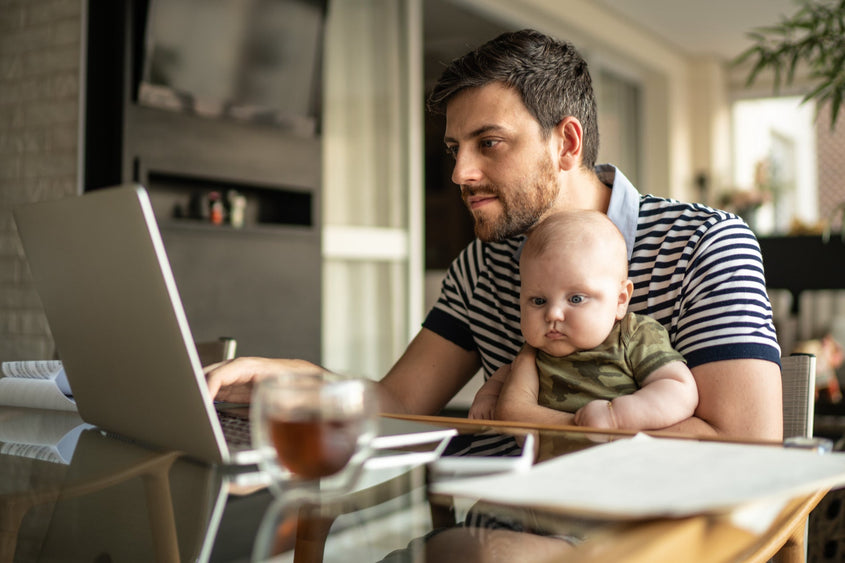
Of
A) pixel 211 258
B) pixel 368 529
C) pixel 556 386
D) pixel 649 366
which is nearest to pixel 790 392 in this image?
pixel 649 366

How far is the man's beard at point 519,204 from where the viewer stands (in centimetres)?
149

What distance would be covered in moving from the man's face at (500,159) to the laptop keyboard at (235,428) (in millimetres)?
639

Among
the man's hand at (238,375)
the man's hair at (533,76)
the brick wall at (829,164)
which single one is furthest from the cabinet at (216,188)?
the brick wall at (829,164)

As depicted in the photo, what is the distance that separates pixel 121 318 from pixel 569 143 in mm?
982

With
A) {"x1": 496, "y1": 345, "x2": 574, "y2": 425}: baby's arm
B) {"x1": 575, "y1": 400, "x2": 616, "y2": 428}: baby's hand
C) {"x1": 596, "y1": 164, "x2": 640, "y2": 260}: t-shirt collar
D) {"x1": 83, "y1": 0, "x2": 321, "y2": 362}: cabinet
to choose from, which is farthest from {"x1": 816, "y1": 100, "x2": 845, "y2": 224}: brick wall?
{"x1": 575, "y1": 400, "x2": 616, "y2": 428}: baby's hand

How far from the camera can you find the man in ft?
4.32

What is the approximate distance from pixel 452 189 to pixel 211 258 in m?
3.30

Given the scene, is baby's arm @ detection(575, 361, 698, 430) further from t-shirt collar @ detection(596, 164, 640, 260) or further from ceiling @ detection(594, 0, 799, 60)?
ceiling @ detection(594, 0, 799, 60)

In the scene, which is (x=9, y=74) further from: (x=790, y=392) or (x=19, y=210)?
(x=790, y=392)

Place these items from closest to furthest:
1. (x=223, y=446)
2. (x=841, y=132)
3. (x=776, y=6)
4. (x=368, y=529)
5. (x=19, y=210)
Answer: (x=368, y=529) < (x=223, y=446) < (x=19, y=210) < (x=776, y=6) < (x=841, y=132)

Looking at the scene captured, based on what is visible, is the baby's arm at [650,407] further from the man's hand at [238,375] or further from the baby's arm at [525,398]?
the man's hand at [238,375]

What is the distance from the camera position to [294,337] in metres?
3.65

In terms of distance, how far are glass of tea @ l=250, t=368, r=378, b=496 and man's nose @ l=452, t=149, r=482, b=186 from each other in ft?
3.17

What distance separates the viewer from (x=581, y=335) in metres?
1.18
